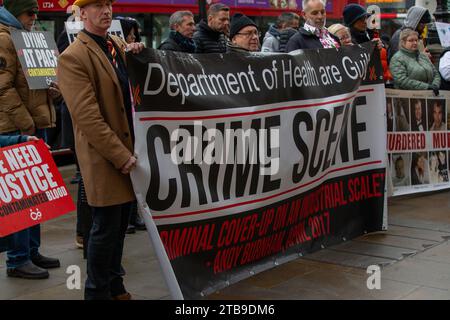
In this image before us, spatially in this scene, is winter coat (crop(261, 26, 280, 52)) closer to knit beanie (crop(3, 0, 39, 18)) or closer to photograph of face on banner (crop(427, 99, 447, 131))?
photograph of face on banner (crop(427, 99, 447, 131))

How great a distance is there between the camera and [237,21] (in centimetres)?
612

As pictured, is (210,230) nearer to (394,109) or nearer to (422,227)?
(422,227)

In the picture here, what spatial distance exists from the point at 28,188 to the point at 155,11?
7.28 m

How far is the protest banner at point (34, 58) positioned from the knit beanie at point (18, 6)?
154 mm

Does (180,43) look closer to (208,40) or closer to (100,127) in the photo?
(208,40)

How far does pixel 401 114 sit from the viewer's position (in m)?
8.01

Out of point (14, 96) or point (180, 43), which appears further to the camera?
point (180, 43)

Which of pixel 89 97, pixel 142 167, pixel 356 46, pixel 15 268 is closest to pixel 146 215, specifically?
pixel 142 167

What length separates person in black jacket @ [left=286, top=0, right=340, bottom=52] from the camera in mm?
6680

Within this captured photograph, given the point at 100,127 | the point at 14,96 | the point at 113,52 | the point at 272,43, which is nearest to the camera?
the point at 100,127

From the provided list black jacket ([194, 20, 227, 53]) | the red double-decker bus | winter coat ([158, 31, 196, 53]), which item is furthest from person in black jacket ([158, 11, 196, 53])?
the red double-decker bus

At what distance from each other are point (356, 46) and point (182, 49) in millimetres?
1753

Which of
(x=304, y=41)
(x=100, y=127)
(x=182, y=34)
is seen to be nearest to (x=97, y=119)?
(x=100, y=127)

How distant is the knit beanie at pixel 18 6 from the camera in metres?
5.36
